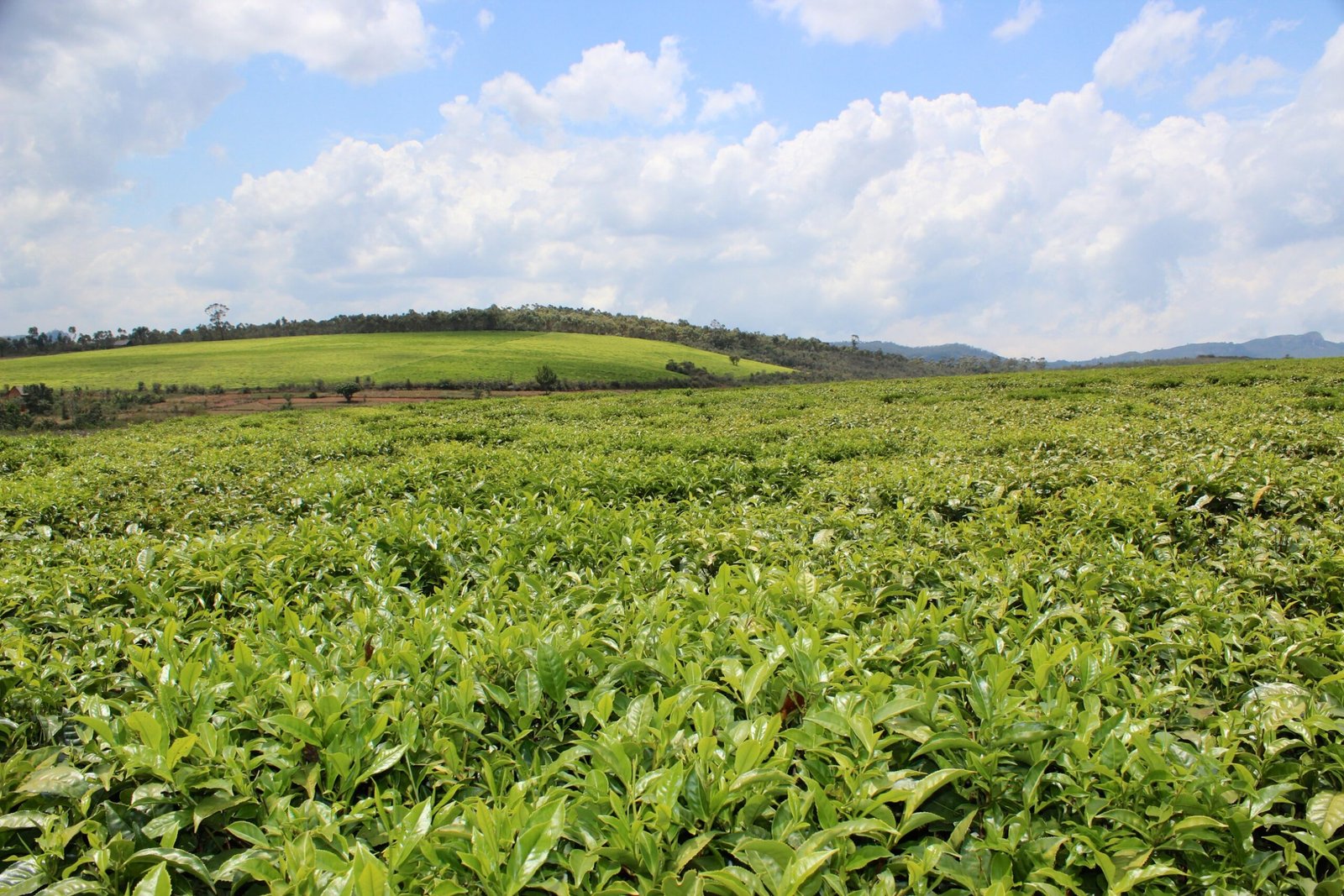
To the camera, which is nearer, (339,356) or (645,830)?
(645,830)

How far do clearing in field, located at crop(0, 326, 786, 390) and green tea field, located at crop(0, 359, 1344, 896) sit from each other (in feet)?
182

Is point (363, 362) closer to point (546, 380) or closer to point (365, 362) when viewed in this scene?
point (365, 362)

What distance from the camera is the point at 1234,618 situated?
2.90 metres

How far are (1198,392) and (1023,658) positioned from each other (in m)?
16.4

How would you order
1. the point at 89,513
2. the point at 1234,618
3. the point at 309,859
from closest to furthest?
1. the point at 309,859
2. the point at 1234,618
3. the point at 89,513

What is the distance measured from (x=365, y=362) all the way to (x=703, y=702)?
7043 cm

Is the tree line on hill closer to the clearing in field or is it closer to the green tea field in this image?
the clearing in field

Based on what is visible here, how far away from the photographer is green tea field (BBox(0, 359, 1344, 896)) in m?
1.76

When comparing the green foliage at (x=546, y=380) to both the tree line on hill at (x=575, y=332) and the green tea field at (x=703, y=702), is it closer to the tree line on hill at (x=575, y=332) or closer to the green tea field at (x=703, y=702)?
the tree line on hill at (x=575, y=332)

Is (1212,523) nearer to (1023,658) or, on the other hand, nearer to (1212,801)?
(1023,658)

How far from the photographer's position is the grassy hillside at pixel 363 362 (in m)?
57.8

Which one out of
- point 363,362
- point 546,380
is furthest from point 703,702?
point 363,362

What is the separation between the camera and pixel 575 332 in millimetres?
98250

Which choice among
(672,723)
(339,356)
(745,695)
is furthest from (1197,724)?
(339,356)
